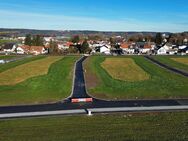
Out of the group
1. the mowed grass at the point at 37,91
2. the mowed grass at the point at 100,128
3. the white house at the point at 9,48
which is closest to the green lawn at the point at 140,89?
the mowed grass at the point at 37,91

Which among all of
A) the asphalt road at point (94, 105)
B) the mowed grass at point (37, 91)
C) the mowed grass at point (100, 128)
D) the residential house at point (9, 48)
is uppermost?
the mowed grass at point (100, 128)

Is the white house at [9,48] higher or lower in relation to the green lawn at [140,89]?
lower

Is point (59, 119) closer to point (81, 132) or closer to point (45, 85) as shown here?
point (81, 132)

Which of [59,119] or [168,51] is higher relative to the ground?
[59,119]

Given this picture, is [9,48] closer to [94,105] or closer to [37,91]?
[37,91]

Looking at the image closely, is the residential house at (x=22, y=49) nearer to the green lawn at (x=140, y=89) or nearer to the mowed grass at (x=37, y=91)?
the mowed grass at (x=37, y=91)

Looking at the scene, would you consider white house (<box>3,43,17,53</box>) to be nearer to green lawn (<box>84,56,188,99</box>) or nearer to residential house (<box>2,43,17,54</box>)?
residential house (<box>2,43,17,54</box>)

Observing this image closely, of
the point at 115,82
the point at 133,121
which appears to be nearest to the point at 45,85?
the point at 115,82

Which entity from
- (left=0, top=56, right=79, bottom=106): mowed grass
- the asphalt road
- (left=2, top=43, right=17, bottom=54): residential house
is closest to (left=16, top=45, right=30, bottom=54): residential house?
(left=2, top=43, right=17, bottom=54): residential house

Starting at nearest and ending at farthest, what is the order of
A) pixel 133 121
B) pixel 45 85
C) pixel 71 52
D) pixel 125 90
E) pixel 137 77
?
1. pixel 133 121
2. pixel 125 90
3. pixel 45 85
4. pixel 137 77
5. pixel 71 52
